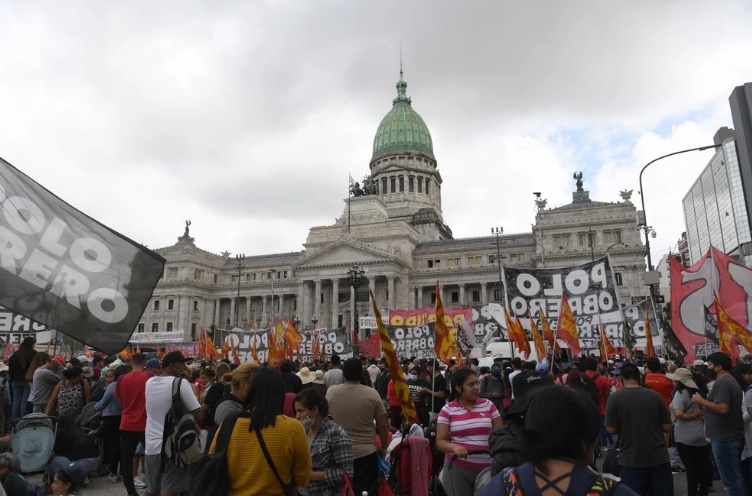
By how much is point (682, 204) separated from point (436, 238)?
4698 inches

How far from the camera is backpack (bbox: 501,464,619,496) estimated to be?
2416mm

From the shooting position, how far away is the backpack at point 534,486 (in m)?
2.42

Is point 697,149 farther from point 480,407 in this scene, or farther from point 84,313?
point 84,313

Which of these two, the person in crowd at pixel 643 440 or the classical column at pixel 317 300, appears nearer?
the person in crowd at pixel 643 440

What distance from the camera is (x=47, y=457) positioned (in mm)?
8609

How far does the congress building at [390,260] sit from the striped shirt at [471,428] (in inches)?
1734

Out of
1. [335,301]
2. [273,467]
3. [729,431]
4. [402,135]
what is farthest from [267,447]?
[402,135]

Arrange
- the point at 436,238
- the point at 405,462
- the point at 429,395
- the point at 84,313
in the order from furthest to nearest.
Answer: the point at 436,238
the point at 429,395
the point at 405,462
the point at 84,313

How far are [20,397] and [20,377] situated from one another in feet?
1.55

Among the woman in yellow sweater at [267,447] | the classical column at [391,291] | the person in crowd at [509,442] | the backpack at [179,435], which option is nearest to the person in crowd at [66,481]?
the backpack at [179,435]

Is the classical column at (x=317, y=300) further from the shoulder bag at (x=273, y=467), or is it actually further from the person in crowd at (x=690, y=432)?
the shoulder bag at (x=273, y=467)

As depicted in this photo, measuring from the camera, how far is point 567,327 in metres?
16.1

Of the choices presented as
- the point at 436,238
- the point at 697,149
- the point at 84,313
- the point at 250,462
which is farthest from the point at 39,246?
the point at 436,238

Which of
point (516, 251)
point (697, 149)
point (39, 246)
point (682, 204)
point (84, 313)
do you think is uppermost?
point (682, 204)
